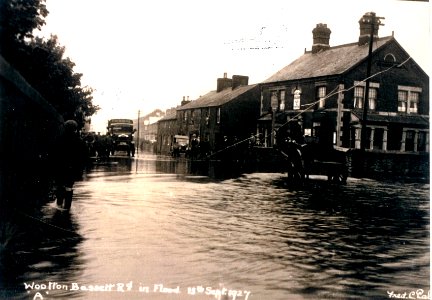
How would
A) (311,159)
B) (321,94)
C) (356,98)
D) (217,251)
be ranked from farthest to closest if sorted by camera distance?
(321,94)
(356,98)
(311,159)
(217,251)

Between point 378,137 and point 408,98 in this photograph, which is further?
point 378,137

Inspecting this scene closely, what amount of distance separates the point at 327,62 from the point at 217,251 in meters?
22.8

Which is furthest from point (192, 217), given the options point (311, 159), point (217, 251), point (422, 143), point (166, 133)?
point (166, 133)

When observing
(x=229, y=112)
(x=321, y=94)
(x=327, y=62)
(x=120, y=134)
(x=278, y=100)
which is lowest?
(x=120, y=134)

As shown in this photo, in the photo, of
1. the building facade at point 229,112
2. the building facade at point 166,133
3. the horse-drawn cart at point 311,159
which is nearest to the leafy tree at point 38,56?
the horse-drawn cart at point 311,159

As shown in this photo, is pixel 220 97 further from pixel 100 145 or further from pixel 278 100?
pixel 100 145

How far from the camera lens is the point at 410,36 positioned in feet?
24.9

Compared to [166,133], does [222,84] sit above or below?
above

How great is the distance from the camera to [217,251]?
5402 mm

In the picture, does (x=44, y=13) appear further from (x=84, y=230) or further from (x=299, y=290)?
(x=299, y=290)

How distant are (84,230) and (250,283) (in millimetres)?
2664

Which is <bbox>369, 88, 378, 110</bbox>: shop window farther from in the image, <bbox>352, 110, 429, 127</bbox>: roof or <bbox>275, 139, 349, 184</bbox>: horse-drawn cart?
<bbox>275, 139, 349, 184</bbox>: horse-drawn cart

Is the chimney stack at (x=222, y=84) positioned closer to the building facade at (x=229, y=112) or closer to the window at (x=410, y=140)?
the building facade at (x=229, y=112)

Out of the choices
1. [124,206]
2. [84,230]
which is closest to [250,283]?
[84,230]
